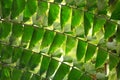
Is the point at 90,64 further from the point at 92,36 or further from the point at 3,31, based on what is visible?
the point at 3,31

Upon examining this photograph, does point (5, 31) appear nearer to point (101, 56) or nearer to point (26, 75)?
point (26, 75)

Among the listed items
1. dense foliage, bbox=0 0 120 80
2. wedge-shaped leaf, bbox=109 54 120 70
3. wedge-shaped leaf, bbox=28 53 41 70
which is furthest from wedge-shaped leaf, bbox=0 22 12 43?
wedge-shaped leaf, bbox=109 54 120 70

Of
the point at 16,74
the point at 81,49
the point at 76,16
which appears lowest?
the point at 16,74

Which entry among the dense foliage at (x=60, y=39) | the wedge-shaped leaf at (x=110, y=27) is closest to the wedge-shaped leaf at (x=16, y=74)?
the dense foliage at (x=60, y=39)

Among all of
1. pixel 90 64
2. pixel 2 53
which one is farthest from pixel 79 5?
pixel 2 53

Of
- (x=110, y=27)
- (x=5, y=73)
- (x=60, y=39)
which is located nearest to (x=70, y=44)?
(x=60, y=39)

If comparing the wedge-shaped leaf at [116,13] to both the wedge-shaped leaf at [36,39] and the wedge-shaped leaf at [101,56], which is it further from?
the wedge-shaped leaf at [36,39]
